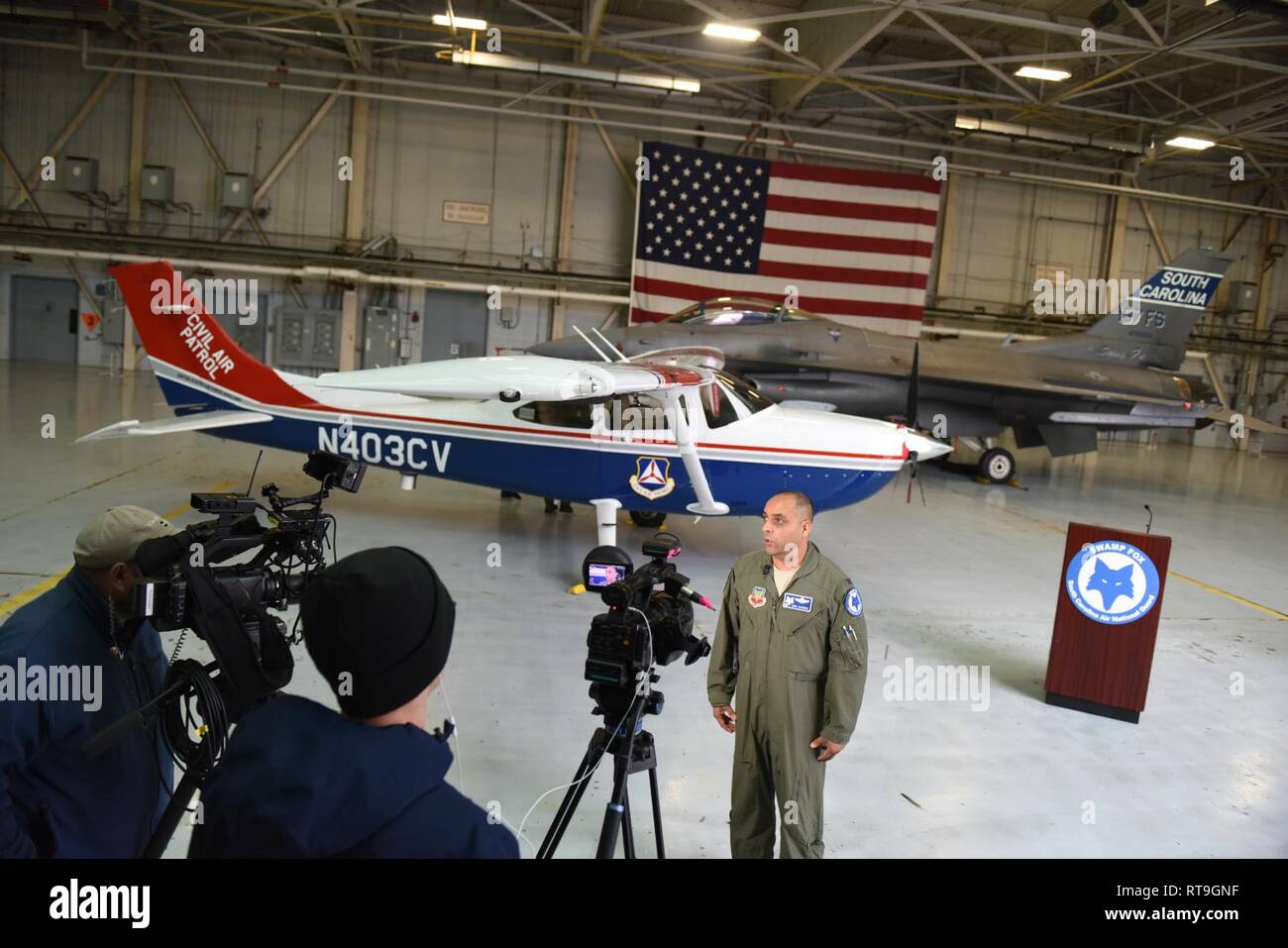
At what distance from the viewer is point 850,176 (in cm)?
2264

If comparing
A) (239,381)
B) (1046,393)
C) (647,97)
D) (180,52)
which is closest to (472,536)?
(239,381)

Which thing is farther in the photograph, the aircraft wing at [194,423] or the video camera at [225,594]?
the aircraft wing at [194,423]

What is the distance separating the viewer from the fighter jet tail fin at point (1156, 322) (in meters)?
17.5

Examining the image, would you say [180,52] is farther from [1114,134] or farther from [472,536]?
[1114,134]

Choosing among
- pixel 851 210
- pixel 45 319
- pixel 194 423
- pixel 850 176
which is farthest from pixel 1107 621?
pixel 45 319

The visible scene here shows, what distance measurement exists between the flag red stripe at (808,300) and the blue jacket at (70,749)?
20587 millimetres

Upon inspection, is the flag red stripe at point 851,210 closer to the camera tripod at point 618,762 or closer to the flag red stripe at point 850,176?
the flag red stripe at point 850,176

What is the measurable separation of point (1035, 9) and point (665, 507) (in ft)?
59.0

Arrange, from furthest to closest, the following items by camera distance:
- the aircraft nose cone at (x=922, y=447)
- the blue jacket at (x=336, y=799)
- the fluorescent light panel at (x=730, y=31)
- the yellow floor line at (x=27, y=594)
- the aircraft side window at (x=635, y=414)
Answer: the fluorescent light panel at (x=730, y=31)
the aircraft nose cone at (x=922, y=447)
the aircraft side window at (x=635, y=414)
the yellow floor line at (x=27, y=594)
the blue jacket at (x=336, y=799)

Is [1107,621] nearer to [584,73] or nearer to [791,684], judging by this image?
[791,684]

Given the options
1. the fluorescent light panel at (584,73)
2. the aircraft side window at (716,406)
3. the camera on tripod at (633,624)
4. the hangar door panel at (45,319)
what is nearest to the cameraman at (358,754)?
the camera on tripod at (633,624)

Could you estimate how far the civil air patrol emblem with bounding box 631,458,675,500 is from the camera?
811cm

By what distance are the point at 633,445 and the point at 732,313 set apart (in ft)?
22.8
